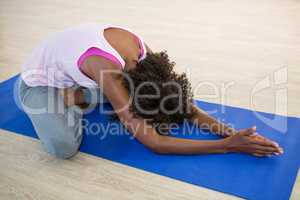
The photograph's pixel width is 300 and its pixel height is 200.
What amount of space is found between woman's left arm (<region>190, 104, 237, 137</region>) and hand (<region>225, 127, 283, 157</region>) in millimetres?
157

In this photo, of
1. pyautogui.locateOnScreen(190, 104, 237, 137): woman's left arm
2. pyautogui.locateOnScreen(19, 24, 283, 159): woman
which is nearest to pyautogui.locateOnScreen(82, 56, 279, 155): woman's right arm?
pyautogui.locateOnScreen(19, 24, 283, 159): woman

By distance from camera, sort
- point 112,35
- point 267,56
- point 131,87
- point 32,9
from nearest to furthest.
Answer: point 131,87 < point 112,35 < point 267,56 < point 32,9

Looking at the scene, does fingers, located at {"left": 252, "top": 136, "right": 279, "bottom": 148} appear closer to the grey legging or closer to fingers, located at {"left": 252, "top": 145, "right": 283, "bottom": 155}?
fingers, located at {"left": 252, "top": 145, "right": 283, "bottom": 155}

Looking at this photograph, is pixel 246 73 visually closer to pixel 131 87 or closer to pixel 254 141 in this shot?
pixel 254 141

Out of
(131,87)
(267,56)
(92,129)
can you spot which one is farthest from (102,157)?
(267,56)

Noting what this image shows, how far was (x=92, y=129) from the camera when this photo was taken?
7.36 ft

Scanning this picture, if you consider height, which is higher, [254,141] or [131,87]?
[131,87]

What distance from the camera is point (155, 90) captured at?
69.6 inches

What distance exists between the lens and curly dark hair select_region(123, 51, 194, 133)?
5.81 feet

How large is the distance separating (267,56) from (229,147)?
164cm

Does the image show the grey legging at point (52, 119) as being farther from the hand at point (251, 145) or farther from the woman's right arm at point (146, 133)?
the hand at point (251, 145)

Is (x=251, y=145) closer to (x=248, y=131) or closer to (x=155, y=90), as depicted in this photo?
(x=248, y=131)

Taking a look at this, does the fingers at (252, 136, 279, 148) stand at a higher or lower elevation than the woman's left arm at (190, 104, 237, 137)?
lower

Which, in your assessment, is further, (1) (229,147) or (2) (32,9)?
(2) (32,9)
